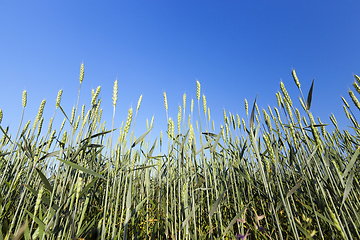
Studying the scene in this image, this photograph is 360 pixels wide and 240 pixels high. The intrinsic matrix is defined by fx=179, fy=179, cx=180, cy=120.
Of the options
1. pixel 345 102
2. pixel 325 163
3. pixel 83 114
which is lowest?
pixel 325 163

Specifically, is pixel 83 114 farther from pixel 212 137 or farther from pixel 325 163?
pixel 325 163

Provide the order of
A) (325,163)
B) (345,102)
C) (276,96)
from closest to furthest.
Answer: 1. (325,163)
2. (276,96)
3. (345,102)

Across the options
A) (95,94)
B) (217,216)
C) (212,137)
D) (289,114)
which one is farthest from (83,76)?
(289,114)

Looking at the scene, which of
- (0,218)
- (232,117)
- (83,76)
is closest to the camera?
(0,218)

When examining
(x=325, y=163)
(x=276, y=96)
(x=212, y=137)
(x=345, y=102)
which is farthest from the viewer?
(x=345, y=102)

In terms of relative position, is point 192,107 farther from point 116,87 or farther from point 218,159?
point 116,87

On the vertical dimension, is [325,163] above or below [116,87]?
below

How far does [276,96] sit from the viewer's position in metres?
1.24

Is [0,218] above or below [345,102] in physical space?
below

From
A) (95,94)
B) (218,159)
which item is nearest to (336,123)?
(218,159)

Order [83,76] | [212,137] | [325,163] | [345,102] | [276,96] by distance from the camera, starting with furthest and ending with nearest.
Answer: [345,102] < [212,137] < [276,96] < [83,76] < [325,163]

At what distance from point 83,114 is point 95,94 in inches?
6.8

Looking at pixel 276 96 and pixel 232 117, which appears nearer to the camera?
pixel 276 96

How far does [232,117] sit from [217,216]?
771mm
